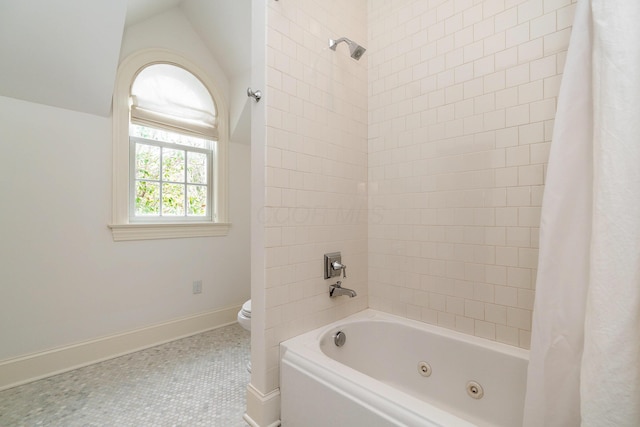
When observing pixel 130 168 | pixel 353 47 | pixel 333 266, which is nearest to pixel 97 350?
pixel 130 168

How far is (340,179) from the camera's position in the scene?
5.47 ft

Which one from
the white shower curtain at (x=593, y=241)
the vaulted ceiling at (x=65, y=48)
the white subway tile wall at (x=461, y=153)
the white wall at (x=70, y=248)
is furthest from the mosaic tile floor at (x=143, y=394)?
the vaulted ceiling at (x=65, y=48)

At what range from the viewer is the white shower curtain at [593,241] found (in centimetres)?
65

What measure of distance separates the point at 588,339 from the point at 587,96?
70 cm

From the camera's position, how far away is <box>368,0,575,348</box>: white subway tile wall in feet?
4.01

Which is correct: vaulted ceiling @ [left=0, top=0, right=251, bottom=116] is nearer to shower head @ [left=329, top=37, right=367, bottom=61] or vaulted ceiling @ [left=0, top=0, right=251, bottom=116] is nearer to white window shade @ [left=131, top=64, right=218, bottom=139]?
white window shade @ [left=131, top=64, right=218, bottom=139]

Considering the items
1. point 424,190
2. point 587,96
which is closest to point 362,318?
point 424,190

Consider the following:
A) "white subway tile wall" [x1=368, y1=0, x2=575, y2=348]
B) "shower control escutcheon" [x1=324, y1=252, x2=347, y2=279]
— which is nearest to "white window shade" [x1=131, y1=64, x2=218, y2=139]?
"white subway tile wall" [x1=368, y1=0, x2=575, y2=348]

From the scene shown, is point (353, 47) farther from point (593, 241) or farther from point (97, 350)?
point (97, 350)

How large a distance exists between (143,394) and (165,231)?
3.95 feet

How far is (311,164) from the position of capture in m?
1.51

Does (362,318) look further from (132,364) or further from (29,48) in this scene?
(29,48)

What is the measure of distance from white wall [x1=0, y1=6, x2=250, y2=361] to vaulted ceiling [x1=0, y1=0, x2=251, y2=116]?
11 cm

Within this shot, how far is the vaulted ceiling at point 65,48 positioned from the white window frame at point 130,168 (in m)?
0.16
